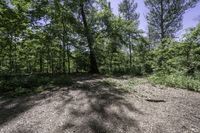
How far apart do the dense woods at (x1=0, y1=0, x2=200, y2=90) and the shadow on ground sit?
4.36 meters

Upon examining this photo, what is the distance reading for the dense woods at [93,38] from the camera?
10.6 m

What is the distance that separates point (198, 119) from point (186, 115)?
A: 0.90ft

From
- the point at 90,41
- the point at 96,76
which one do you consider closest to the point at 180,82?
the point at 96,76

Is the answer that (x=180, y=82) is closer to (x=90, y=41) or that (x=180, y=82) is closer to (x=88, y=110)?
(x=88, y=110)

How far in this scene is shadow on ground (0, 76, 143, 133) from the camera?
13.5 feet

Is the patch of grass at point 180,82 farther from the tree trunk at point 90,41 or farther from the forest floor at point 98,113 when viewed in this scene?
the tree trunk at point 90,41

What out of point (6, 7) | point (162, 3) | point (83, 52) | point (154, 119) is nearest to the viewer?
point (154, 119)

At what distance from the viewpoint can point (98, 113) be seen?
4.72 m

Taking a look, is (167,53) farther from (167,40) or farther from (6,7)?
(6,7)

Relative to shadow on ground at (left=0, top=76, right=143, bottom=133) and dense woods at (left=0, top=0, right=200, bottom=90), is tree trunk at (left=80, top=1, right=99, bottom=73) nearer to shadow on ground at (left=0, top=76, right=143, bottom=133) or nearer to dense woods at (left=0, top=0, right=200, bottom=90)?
dense woods at (left=0, top=0, right=200, bottom=90)

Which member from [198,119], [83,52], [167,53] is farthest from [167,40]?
[198,119]

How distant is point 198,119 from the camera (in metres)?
4.83

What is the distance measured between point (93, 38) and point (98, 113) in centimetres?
1102

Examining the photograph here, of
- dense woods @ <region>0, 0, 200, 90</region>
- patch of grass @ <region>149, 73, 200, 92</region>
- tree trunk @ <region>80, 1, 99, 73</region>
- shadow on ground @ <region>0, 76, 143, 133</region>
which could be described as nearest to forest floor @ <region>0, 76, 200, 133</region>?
shadow on ground @ <region>0, 76, 143, 133</region>
